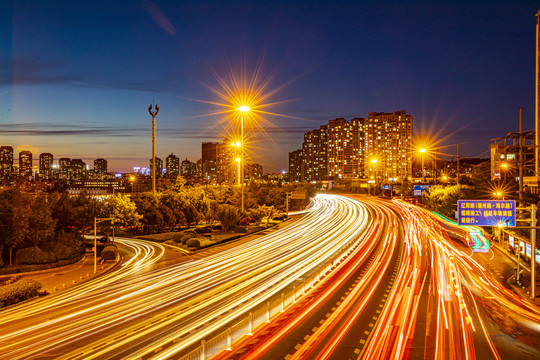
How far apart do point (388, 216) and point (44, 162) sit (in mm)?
193105

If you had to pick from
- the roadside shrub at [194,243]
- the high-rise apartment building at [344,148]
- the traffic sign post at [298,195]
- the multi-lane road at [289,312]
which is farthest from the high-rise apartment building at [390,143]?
the multi-lane road at [289,312]

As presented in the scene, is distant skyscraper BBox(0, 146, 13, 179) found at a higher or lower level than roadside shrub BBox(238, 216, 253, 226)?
higher

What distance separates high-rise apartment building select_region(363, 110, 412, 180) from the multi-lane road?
144 meters

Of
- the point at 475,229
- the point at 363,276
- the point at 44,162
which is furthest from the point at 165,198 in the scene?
the point at 44,162

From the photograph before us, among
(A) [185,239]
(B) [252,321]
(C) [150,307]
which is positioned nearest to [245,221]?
(A) [185,239]

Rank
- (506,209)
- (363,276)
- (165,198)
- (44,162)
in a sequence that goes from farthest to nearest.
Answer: (44,162)
(165,198)
(363,276)
(506,209)

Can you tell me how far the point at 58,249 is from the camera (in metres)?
28.6

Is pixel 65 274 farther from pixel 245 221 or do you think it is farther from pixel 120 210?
pixel 245 221

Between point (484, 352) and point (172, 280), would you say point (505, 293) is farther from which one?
point (172, 280)

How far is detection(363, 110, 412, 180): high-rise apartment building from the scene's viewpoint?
167 m

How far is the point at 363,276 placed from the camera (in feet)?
71.7

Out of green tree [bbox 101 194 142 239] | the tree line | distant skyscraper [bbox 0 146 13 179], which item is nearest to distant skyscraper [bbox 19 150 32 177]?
distant skyscraper [bbox 0 146 13 179]

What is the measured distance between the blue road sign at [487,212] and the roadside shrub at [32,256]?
92.8 ft

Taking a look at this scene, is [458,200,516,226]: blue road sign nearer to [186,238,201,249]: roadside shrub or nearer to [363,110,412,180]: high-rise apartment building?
[186,238,201,249]: roadside shrub
